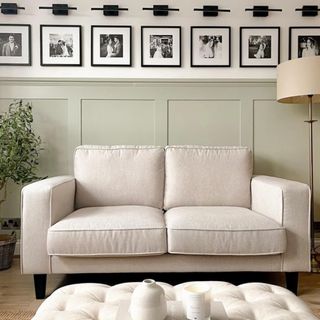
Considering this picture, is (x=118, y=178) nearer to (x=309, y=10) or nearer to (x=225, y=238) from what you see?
(x=225, y=238)

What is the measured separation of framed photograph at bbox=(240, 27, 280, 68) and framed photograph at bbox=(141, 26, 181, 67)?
53 centimetres

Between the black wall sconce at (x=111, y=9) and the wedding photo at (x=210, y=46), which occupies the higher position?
the black wall sconce at (x=111, y=9)

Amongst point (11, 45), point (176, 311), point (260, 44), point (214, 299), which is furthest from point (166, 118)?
point (176, 311)

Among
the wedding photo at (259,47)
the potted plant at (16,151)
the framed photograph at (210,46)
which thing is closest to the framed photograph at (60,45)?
the potted plant at (16,151)

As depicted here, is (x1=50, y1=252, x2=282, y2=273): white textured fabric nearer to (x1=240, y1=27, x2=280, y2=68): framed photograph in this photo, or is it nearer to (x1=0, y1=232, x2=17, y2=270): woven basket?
(x1=0, y1=232, x2=17, y2=270): woven basket

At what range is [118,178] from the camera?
229 cm

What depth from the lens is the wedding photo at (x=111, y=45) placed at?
8.75 ft

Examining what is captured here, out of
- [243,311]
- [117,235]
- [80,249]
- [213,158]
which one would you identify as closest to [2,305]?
[80,249]

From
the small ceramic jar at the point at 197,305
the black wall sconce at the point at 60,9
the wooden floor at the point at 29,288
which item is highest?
the black wall sconce at the point at 60,9

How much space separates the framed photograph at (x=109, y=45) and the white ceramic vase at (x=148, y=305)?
6.97 feet

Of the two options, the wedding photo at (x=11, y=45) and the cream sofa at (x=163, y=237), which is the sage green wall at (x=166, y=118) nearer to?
the wedding photo at (x=11, y=45)

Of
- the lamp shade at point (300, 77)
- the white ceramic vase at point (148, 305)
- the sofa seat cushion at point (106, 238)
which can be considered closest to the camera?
the white ceramic vase at point (148, 305)

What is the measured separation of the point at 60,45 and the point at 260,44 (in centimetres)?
162

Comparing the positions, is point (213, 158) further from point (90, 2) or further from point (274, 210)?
point (90, 2)
